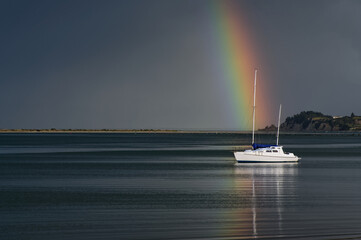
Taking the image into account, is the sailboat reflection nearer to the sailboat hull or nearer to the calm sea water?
the calm sea water

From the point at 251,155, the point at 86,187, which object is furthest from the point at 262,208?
the point at 251,155

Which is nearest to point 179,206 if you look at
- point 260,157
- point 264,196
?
point 264,196

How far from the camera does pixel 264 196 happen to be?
42.1m

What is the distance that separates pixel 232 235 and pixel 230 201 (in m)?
13.2

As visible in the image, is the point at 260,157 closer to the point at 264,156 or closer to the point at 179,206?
the point at 264,156

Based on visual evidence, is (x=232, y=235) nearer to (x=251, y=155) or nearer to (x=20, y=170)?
(x=20, y=170)

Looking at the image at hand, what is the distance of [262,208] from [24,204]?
14.0 metres

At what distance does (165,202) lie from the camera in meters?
38.4

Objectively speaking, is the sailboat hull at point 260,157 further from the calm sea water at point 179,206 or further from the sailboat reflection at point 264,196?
the calm sea water at point 179,206

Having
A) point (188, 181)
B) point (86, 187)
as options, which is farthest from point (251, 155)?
point (86, 187)

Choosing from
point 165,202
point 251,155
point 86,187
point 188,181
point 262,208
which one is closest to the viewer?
point 262,208

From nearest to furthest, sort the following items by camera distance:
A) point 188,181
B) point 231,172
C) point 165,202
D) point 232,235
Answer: point 232,235 → point 165,202 → point 188,181 → point 231,172

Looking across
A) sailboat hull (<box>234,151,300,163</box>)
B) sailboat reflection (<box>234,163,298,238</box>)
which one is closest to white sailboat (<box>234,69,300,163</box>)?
sailboat hull (<box>234,151,300,163</box>)

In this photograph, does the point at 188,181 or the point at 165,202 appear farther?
the point at 188,181
